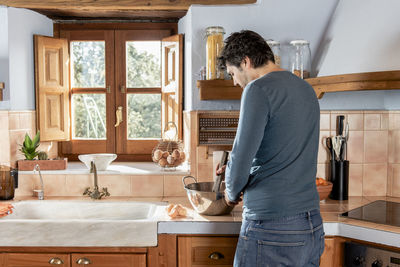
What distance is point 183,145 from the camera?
2.68 m

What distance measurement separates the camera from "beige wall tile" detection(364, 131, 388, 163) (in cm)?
242

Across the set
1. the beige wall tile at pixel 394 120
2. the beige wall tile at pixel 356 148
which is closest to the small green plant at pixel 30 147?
the beige wall tile at pixel 356 148

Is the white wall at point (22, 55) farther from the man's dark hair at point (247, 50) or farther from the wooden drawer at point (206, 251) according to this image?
the man's dark hair at point (247, 50)

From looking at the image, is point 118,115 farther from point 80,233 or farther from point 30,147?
point 80,233

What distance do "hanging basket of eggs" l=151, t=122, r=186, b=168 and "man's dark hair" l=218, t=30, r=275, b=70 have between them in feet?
3.47

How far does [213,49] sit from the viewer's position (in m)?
2.28

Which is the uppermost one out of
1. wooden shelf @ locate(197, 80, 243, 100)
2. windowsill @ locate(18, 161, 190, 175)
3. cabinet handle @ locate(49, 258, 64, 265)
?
wooden shelf @ locate(197, 80, 243, 100)

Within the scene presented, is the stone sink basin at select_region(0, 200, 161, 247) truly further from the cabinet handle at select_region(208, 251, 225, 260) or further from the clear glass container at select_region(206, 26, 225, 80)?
the clear glass container at select_region(206, 26, 225, 80)

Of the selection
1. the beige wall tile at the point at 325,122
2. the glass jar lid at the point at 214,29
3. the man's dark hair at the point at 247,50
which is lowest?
the beige wall tile at the point at 325,122

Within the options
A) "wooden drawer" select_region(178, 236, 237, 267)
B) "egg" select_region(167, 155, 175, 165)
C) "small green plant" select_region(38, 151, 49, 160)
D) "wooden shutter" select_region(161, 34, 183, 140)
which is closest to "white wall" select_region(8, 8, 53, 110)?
"small green plant" select_region(38, 151, 49, 160)

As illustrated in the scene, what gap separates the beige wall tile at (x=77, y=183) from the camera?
2451 millimetres

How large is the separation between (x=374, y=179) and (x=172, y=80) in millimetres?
1475

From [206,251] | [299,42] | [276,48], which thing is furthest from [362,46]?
[206,251]

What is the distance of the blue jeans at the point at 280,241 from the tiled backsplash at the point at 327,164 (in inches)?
39.9
